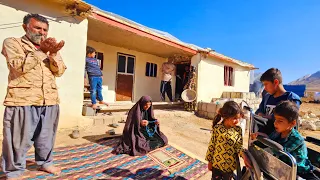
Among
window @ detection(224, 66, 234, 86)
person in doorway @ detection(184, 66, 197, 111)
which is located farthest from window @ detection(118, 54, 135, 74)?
window @ detection(224, 66, 234, 86)

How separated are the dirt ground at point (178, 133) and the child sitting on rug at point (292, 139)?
1525 millimetres

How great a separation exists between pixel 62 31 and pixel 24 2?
85cm

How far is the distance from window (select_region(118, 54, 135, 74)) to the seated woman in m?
4.62

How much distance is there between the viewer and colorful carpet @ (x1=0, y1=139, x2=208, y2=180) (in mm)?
2420

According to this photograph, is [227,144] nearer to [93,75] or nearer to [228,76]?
[93,75]

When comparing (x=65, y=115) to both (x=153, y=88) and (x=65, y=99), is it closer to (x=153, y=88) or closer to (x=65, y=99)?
(x=65, y=99)

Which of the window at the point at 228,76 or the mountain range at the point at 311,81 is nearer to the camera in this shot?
the window at the point at 228,76

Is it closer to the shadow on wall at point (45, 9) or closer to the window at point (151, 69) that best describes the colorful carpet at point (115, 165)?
the shadow on wall at point (45, 9)

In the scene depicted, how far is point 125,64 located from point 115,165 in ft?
→ 19.1

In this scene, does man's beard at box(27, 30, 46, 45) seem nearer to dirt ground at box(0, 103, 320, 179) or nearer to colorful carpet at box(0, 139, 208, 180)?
colorful carpet at box(0, 139, 208, 180)

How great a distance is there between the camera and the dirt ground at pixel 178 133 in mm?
3769

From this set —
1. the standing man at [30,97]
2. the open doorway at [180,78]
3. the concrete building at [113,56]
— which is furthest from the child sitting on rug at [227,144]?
the open doorway at [180,78]

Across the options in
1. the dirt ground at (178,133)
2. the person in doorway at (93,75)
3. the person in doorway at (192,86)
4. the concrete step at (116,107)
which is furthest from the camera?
the person in doorway at (192,86)

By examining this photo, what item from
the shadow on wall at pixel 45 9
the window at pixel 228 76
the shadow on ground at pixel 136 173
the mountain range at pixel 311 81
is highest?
the mountain range at pixel 311 81
